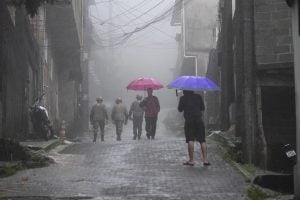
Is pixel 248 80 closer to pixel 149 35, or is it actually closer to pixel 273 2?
pixel 273 2

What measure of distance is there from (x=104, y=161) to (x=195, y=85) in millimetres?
2574

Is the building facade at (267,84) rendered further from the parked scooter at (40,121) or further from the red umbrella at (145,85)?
the red umbrella at (145,85)

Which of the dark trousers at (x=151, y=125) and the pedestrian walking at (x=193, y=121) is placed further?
the dark trousers at (x=151, y=125)

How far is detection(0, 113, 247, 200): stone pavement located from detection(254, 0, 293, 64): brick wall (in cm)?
236

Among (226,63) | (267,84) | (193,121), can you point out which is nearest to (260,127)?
(267,84)

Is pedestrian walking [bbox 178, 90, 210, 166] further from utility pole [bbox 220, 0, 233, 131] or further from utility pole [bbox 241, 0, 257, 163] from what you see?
utility pole [bbox 220, 0, 233, 131]

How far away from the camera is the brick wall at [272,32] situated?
11688 mm

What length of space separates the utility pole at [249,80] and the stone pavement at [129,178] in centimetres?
62

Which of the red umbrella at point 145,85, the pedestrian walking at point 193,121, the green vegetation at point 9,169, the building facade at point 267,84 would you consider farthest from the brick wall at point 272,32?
the red umbrella at point 145,85

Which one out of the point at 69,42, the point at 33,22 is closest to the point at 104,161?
the point at 33,22

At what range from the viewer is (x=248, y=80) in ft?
38.9

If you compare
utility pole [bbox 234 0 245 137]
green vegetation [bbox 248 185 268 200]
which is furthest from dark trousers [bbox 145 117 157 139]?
green vegetation [bbox 248 185 268 200]

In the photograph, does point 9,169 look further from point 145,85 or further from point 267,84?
point 145,85

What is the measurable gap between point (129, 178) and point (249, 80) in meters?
3.28
